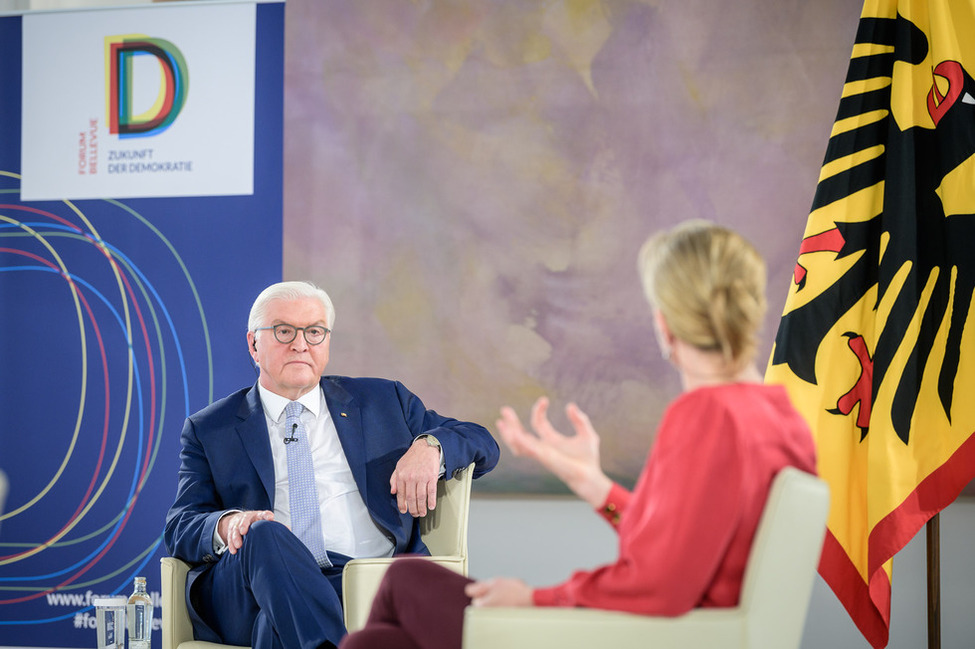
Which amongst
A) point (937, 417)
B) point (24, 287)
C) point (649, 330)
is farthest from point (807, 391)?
point (24, 287)

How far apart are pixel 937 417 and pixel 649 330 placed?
1.07m

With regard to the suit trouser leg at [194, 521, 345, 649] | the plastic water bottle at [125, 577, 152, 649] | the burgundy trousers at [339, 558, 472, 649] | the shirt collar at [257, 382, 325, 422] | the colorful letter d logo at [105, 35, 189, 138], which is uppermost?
the colorful letter d logo at [105, 35, 189, 138]

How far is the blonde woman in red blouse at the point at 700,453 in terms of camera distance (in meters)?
1.33

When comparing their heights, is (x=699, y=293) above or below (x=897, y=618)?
above

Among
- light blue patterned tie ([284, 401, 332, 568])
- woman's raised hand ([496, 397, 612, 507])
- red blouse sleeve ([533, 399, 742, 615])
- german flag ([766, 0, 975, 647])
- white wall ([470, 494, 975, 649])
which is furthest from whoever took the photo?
white wall ([470, 494, 975, 649])

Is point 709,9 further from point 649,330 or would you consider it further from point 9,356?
point 9,356

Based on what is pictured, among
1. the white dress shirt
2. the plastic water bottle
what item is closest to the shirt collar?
the white dress shirt

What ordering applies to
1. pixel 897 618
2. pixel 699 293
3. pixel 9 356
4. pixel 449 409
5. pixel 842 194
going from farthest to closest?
pixel 9 356 → pixel 449 409 → pixel 897 618 → pixel 842 194 → pixel 699 293

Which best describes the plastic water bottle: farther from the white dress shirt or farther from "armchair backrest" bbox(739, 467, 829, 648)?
"armchair backrest" bbox(739, 467, 829, 648)

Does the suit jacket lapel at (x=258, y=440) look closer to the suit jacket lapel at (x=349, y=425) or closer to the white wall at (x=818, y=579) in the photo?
→ the suit jacket lapel at (x=349, y=425)

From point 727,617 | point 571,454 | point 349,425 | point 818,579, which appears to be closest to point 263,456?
point 349,425

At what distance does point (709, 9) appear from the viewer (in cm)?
355

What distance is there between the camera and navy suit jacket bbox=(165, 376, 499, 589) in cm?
272

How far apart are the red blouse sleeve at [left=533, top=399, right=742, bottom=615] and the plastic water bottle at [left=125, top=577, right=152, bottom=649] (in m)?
2.72
